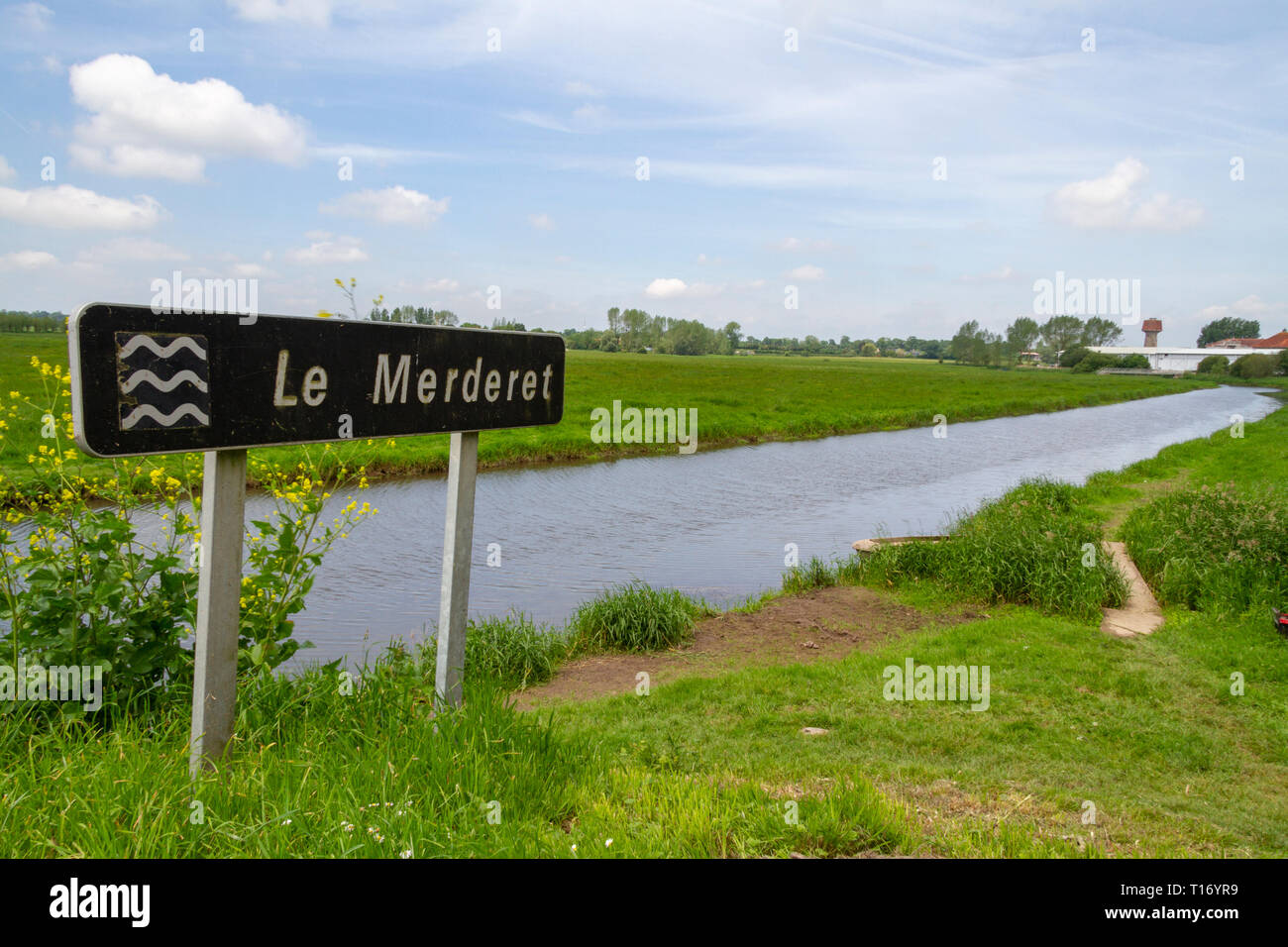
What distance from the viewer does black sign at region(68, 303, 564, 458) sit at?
269 centimetres

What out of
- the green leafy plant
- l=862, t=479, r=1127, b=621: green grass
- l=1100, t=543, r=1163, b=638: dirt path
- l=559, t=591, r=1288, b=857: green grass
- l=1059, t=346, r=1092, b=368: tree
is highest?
l=1059, t=346, r=1092, b=368: tree

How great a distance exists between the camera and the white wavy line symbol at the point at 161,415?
2.74 metres

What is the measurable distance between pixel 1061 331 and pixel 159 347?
167722mm

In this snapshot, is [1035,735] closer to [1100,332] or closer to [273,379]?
[273,379]

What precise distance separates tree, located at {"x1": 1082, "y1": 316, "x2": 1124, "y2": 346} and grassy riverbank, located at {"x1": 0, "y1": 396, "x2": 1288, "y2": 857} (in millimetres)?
161821

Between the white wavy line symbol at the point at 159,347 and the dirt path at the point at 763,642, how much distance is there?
16.8 ft

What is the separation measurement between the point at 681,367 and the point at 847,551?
5862 cm

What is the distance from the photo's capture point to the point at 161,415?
9.23 ft

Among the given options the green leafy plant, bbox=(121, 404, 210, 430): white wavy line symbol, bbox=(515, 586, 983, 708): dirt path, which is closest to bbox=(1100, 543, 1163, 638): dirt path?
bbox=(515, 586, 983, 708): dirt path

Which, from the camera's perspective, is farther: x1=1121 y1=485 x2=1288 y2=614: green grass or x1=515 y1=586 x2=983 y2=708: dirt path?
x1=1121 y1=485 x2=1288 y2=614: green grass

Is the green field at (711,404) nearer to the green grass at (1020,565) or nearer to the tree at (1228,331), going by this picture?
the green grass at (1020,565)

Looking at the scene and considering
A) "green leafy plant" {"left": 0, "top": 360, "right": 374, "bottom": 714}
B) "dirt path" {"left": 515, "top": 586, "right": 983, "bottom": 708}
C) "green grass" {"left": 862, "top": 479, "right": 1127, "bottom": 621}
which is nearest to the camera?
"green leafy plant" {"left": 0, "top": 360, "right": 374, "bottom": 714}

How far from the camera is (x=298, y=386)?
10.7ft

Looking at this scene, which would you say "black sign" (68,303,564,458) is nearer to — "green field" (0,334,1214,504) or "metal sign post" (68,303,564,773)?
"metal sign post" (68,303,564,773)
